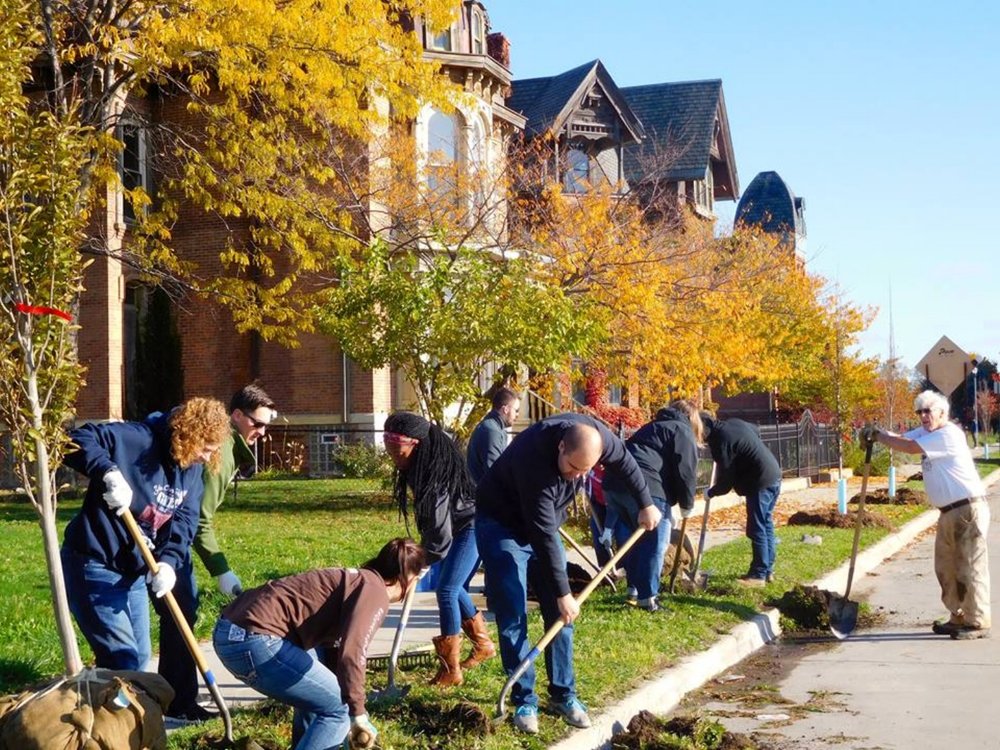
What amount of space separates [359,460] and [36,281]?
64.4 ft

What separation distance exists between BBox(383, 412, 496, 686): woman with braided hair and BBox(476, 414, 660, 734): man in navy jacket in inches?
17.2

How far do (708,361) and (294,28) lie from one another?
10717mm

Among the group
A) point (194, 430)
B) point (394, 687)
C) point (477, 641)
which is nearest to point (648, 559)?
point (477, 641)

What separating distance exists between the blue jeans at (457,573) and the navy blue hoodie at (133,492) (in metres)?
2.06

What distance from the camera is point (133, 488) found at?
6293 mm

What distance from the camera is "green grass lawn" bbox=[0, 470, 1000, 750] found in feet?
22.4

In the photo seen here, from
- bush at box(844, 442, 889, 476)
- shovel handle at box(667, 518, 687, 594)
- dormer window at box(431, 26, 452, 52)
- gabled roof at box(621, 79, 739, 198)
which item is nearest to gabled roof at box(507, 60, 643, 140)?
gabled roof at box(621, 79, 739, 198)

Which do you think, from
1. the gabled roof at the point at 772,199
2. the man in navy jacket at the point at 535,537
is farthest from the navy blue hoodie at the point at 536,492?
the gabled roof at the point at 772,199

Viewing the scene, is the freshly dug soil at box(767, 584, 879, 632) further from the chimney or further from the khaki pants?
the chimney

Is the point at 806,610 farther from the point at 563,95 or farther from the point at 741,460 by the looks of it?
the point at 563,95

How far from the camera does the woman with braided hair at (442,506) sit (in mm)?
7719

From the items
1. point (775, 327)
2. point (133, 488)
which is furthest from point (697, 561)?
point (775, 327)

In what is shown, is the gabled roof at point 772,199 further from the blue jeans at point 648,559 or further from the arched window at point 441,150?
the blue jeans at point 648,559

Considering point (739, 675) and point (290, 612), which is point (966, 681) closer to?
point (739, 675)
